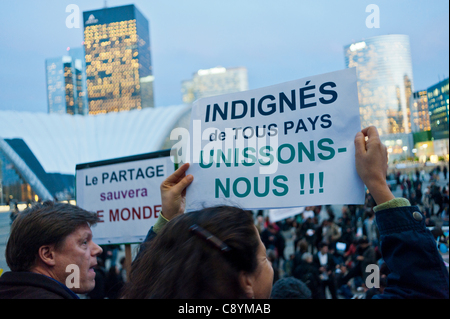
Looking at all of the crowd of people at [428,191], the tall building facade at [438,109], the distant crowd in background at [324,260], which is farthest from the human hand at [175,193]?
the crowd of people at [428,191]

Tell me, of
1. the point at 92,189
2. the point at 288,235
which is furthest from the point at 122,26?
the point at 92,189

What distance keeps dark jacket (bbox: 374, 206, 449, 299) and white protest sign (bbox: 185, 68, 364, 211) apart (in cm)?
55

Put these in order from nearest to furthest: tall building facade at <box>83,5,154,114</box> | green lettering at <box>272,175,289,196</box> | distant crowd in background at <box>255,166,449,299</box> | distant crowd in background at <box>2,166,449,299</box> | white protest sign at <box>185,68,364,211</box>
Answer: white protest sign at <box>185,68,364,211</box> → green lettering at <box>272,175,289,196</box> → distant crowd in background at <box>2,166,449,299</box> → distant crowd in background at <box>255,166,449,299</box> → tall building facade at <box>83,5,154,114</box>

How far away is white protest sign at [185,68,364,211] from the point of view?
1679 mm

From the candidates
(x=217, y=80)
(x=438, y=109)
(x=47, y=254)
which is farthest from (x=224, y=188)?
(x=217, y=80)

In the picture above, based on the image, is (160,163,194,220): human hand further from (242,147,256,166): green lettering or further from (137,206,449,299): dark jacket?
(137,206,449,299): dark jacket

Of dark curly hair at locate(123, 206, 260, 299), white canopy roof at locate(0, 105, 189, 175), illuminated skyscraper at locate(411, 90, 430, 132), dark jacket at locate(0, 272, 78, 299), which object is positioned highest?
white canopy roof at locate(0, 105, 189, 175)

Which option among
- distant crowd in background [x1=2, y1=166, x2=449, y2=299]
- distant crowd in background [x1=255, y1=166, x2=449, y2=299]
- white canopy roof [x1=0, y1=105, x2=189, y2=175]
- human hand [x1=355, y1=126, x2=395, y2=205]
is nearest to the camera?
human hand [x1=355, y1=126, x2=395, y2=205]

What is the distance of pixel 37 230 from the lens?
151cm

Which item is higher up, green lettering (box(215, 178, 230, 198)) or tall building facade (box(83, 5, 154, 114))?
tall building facade (box(83, 5, 154, 114))

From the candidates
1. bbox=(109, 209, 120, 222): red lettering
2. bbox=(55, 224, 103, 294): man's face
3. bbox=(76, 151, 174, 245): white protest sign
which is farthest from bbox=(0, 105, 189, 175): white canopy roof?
bbox=(55, 224, 103, 294): man's face

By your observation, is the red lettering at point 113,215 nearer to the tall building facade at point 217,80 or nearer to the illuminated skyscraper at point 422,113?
the illuminated skyscraper at point 422,113

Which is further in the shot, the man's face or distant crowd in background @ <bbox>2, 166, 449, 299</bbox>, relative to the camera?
distant crowd in background @ <bbox>2, 166, 449, 299</bbox>
